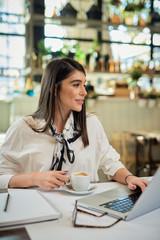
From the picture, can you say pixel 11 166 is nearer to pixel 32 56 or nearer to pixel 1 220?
pixel 1 220

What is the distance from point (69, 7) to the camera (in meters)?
4.39

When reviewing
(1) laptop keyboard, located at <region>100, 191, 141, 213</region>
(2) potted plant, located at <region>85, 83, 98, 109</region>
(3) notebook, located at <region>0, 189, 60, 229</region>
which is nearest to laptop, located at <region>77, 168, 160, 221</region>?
(1) laptop keyboard, located at <region>100, 191, 141, 213</region>

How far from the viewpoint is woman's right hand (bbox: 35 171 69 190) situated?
1030 mm

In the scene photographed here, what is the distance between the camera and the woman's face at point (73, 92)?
1.51 metres

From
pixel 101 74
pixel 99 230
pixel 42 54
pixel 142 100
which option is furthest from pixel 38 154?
pixel 101 74

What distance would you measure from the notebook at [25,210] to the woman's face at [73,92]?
701mm

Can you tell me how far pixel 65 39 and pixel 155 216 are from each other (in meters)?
4.96

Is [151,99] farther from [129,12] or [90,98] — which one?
[129,12]

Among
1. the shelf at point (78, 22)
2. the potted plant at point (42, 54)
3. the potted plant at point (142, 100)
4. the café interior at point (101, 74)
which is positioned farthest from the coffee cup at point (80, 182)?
the shelf at point (78, 22)

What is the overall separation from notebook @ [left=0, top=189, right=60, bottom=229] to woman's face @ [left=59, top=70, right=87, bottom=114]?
2.30 feet

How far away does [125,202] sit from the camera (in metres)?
0.89

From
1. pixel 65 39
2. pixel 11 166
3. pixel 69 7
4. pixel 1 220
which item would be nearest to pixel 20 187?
pixel 11 166

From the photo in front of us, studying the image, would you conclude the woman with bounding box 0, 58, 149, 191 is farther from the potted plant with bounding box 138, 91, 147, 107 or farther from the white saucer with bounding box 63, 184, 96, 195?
the potted plant with bounding box 138, 91, 147, 107

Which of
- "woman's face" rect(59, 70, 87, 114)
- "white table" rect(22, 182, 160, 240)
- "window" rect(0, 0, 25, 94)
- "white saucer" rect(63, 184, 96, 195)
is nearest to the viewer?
"white table" rect(22, 182, 160, 240)
